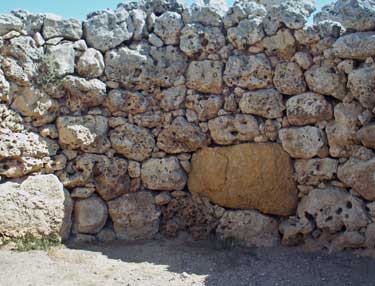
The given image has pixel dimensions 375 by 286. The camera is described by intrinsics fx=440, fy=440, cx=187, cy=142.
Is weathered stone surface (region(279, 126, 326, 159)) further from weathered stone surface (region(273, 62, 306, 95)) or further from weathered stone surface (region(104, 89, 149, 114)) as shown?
weathered stone surface (region(104, 89, 149, 114))

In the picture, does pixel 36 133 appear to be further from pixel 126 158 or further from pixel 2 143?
pixel 126 158

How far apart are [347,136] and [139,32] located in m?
2.43

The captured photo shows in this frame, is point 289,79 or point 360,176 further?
point 289,79

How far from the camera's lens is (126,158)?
4742mm

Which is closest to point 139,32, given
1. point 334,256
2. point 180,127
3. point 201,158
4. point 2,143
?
point 180,127

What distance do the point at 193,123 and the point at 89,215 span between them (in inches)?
57.2

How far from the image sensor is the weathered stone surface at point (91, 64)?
459 cm

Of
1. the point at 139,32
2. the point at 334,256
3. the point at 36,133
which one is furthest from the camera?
the point at 139,32

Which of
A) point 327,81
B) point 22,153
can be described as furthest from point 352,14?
point 22,153

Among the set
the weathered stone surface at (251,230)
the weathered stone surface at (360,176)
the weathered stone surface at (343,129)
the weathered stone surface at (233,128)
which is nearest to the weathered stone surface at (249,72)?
the weathered stone surface at (233,128)

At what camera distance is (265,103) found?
4.50 metres

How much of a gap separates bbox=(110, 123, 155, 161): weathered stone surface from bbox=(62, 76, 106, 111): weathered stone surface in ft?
1.25

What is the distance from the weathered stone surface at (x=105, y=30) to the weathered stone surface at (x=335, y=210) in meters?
2.59

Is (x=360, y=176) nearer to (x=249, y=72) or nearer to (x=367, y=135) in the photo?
(x=367, y=135)
